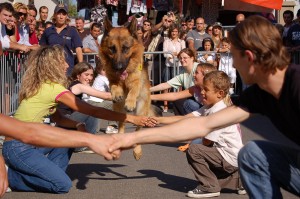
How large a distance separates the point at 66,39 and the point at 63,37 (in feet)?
0.22

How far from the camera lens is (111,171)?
7.20 metres

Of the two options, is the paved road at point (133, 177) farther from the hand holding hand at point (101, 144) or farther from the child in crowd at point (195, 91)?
the hand holding hand at point (101, 144)

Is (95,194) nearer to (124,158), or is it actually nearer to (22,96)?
(22,96)

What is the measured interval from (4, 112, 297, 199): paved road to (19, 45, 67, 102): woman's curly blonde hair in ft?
3.82

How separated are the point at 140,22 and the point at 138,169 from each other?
6918 mm

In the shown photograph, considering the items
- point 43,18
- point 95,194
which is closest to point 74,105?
point 95,194

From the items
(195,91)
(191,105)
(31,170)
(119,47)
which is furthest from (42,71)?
(191,105)

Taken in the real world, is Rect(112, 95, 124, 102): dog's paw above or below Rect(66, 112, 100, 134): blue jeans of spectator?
above

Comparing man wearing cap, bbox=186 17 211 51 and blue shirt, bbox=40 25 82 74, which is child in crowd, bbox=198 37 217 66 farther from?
blue shirt, bbox=40 25 82 74

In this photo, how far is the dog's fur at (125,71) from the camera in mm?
6957

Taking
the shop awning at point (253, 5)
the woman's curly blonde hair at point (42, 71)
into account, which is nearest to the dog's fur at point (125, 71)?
the woman's curly blonde hair at point (42, 71)

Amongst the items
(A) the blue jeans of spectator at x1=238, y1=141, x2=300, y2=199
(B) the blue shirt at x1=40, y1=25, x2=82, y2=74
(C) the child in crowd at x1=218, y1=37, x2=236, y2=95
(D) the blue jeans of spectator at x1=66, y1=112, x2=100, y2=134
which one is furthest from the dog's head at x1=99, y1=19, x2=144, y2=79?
(C) the child in crowd at x1=218, y1=37, x2=236, y2=95

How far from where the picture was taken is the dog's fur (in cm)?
696

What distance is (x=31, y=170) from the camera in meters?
5.87
